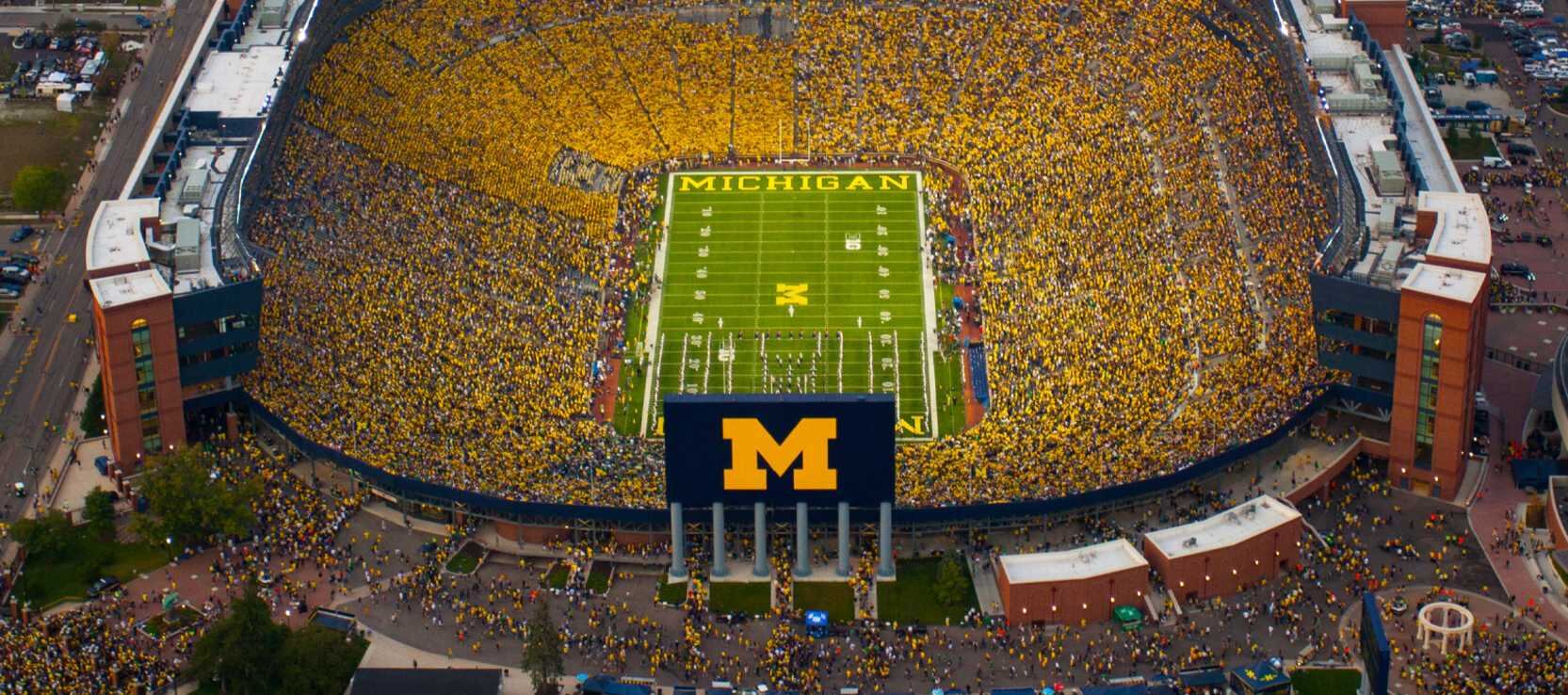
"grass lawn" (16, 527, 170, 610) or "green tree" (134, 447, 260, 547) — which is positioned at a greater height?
"green tree" (134, 447, 260, 547)

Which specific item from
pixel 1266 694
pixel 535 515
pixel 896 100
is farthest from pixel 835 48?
pixel 1266 694

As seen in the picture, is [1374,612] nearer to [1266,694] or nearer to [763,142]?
[1266,694]

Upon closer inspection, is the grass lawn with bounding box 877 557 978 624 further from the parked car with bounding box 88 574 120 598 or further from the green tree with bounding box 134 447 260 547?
the parked car with bounding box 88 574 120 598

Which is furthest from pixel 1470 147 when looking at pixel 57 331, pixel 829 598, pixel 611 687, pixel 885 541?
pixel 57 331

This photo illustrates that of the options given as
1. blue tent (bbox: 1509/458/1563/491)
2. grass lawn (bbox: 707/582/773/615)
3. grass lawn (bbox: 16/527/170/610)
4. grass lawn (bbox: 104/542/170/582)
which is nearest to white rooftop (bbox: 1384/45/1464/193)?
blue tent (bbox: 1509/458/1563/491)

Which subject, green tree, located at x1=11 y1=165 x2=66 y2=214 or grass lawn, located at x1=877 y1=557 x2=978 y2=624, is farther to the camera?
green tree, located at x1=11 y1=165 x2=66 y2=214

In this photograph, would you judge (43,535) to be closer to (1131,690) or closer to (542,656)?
(542,656)
